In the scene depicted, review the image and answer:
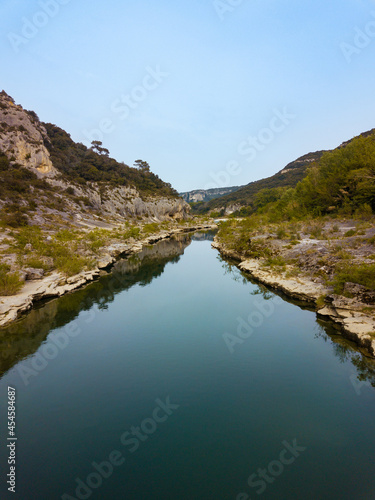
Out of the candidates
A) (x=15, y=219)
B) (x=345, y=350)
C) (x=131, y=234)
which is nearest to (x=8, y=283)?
(x=345, y=350)

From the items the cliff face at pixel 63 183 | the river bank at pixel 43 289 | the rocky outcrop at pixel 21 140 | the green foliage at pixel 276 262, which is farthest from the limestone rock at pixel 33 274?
the rocky outcrop at pixel 21 140

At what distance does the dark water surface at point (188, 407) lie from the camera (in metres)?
6.11

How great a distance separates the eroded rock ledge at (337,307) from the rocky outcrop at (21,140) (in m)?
65.0

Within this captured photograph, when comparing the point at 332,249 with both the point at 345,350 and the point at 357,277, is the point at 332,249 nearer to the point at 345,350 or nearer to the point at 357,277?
the point at 357,277

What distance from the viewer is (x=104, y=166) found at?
9056 cm

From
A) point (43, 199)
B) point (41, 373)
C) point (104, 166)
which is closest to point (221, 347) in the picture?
point (41, 373)

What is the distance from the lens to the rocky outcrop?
198 feet

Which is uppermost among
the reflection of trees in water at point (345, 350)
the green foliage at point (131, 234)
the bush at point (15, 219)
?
the bush at point (15, 219)

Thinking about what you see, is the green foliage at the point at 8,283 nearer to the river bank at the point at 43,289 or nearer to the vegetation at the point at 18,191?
the river bank at the point at 43,289

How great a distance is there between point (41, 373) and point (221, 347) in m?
8.28
